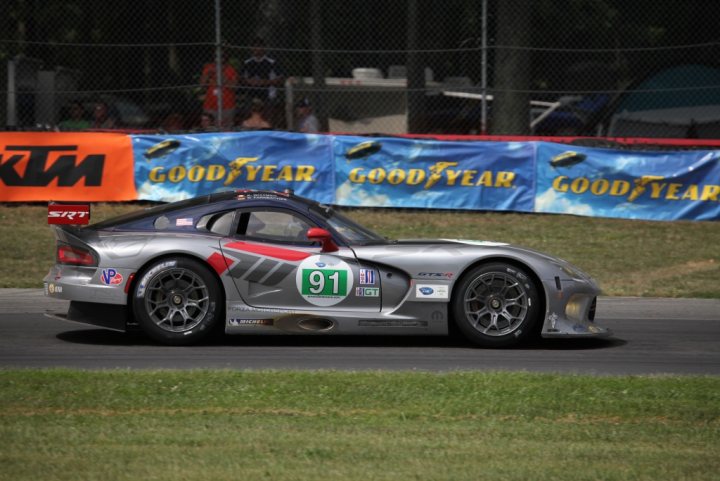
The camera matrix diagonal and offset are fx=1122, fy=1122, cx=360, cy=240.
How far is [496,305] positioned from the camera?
859 cm

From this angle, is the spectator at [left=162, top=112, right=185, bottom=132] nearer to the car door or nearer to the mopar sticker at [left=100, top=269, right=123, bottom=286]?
the mopar sticker at [left=100, top=269, right=123, bottom=286]

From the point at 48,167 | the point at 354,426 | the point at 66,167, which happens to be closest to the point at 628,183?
the point at 66,167

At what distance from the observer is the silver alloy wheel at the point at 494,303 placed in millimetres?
8586

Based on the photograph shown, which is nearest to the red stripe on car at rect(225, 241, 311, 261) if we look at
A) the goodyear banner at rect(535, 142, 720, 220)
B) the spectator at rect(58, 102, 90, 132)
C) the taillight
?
the taillight

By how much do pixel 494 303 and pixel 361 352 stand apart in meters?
1.09

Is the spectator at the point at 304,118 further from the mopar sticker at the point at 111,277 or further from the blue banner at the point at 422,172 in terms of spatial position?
the mopar sticker at the point at 111,277

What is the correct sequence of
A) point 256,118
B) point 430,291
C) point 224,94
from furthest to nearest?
point 256,118 → point 224,94 → point 430,291

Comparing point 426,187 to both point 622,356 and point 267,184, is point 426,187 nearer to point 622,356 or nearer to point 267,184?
point 267,184

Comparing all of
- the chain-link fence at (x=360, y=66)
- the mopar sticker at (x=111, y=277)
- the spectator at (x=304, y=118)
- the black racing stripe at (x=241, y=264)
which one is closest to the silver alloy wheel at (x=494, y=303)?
the black racing stripe at (x=241, y=264)

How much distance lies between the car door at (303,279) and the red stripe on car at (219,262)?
3cm

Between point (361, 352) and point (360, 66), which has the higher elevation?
point (360, 66)

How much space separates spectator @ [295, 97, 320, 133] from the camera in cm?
1761

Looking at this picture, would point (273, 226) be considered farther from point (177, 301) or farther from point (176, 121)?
point (176, 121)

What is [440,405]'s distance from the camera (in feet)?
21.0
